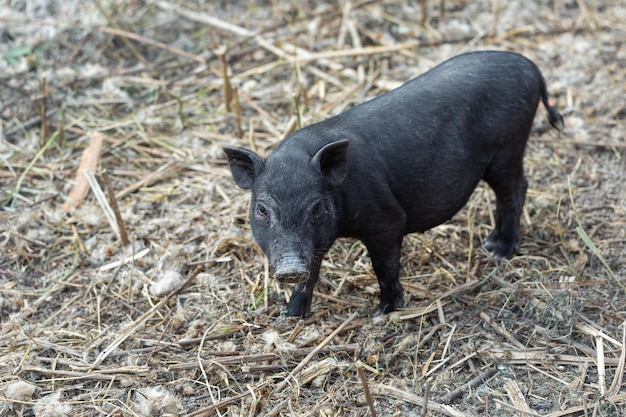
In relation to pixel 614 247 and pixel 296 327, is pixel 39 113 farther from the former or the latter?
pixel 614 247

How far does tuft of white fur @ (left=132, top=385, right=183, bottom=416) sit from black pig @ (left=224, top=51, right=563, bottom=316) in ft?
3.08

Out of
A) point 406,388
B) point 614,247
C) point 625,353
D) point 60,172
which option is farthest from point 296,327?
point 60,172

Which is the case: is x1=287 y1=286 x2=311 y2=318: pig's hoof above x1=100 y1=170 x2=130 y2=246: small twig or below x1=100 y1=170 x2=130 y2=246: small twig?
below

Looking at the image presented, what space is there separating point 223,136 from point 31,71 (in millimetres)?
2225

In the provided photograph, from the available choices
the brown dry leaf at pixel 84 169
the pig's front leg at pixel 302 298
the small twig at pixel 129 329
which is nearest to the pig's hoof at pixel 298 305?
the pig's front leg at pixel 302 298

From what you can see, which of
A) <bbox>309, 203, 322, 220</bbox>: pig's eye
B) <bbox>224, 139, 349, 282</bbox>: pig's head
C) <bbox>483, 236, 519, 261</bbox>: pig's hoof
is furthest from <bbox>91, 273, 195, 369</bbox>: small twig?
<bbox>483, 236, 519, 261</bbox>: pig's hoof

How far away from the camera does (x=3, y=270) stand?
5453 mm

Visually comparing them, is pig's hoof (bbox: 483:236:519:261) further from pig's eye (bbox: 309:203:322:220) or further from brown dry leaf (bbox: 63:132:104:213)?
brown dry leaf (bbox: 63:132:104:213)

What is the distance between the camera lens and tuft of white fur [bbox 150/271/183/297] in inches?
203

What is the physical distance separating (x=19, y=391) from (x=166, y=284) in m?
1.18

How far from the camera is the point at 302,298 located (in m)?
4.89

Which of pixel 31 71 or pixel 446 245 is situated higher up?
pixel 31 71

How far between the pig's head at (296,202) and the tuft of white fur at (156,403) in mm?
938

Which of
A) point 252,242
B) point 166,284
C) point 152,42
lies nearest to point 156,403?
point 166,284
